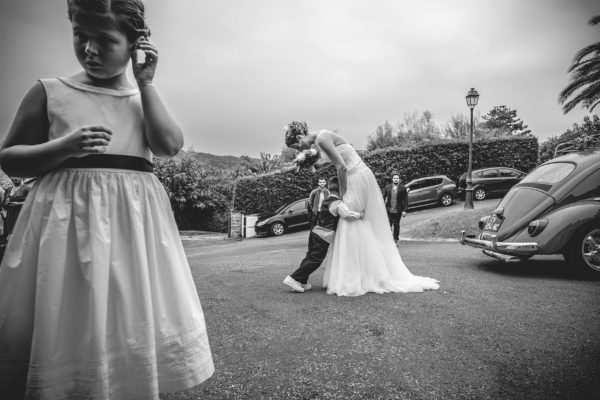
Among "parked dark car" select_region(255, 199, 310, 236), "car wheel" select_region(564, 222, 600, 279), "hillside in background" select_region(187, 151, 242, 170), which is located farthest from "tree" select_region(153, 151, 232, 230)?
"car wheel" select_region(564, 222, 600, 279)

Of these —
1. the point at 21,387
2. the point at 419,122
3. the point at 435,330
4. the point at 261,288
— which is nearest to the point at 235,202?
the point at 261,288

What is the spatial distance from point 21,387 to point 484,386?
7.77 ft

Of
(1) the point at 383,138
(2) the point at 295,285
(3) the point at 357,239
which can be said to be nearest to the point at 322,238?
(3) the point at 357,239

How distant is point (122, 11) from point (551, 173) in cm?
688

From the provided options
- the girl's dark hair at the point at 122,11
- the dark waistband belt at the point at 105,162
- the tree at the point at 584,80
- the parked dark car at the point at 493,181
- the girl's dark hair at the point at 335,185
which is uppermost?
the tree at the point at 584,80

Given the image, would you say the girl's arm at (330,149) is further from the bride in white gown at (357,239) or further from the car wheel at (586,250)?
the car wheel at (586,250)

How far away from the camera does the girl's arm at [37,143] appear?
49.6 inches

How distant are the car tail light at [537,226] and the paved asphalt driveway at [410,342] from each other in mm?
765

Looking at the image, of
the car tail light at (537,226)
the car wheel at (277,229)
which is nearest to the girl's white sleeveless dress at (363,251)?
the car tail light at (537,226)

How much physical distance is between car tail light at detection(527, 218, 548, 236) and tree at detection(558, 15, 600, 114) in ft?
59.0

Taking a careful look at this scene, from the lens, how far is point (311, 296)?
14.0ft

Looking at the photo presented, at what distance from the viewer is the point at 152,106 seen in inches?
57.0

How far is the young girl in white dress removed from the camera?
1221 millimetres

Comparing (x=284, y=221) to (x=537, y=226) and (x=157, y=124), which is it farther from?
(x=157, y=124)
